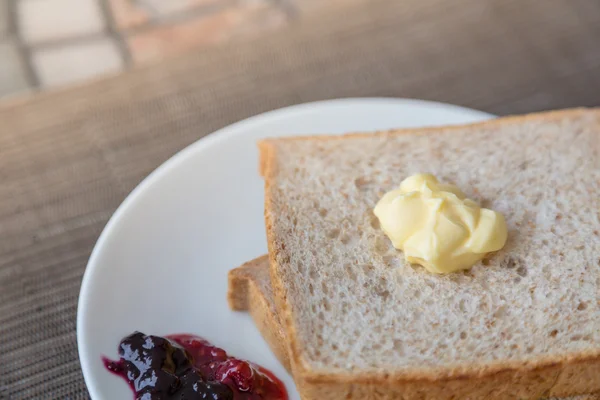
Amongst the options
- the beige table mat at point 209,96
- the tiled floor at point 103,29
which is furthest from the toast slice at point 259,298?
the tiled floor at point 103,29

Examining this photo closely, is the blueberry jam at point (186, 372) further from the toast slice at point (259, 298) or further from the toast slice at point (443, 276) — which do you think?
the toast slice at point (443, 276)


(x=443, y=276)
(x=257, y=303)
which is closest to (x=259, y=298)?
(x=257, y=303)

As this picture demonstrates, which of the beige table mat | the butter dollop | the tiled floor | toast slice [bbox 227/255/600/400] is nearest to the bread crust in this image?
toast slice [bbox 227/255/600/400]

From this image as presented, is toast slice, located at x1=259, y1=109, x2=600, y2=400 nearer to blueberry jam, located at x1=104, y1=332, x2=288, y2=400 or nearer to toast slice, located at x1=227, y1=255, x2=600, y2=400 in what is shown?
toast slice, located at x1=227, y1=255, x2=600, y2=400

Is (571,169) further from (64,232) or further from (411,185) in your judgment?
(64,232)

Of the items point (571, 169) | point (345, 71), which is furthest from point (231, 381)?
point (345, 71)
